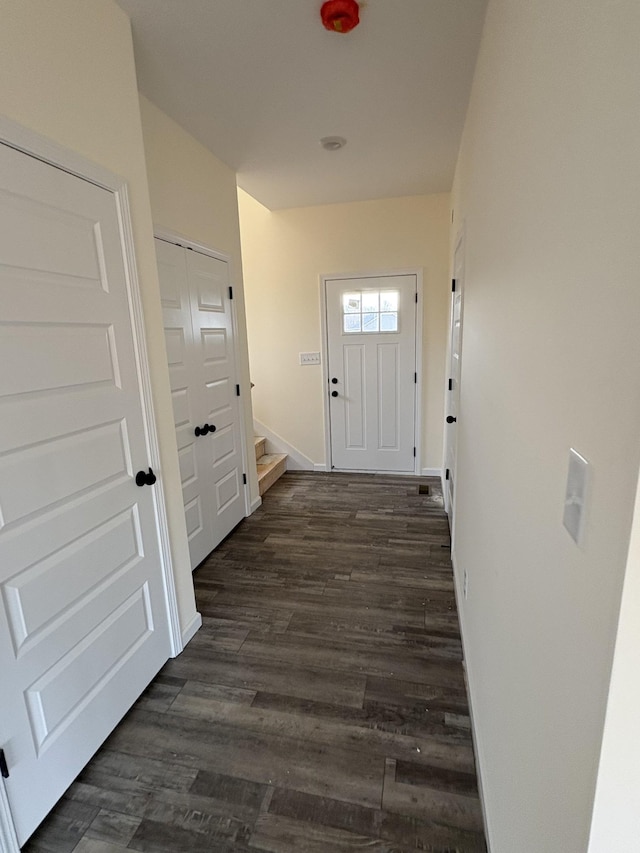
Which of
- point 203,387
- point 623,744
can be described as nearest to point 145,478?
point 203,387

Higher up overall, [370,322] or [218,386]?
[370,322]

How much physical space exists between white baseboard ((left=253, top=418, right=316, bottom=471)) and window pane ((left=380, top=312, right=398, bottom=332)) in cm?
162

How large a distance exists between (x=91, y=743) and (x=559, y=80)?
2.27 meters

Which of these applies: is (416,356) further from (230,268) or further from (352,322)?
(230,268)

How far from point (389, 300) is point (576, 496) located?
3813 millimetres

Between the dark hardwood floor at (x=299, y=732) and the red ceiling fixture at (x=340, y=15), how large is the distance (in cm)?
267

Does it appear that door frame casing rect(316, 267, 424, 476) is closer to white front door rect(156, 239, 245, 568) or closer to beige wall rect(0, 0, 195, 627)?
white front door rect(156, 239, 245, 568)

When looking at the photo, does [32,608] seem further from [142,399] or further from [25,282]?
[25,282]

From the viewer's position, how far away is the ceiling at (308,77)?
1679 millimetres

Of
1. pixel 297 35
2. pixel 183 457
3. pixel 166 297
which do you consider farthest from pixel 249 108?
pixel 183 457

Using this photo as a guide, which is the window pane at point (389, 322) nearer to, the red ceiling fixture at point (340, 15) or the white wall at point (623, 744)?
the red ceiling fixture at point (340, 15)

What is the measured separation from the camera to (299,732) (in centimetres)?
159

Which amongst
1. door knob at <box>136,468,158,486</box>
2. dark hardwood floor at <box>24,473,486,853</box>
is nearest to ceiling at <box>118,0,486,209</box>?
door knob at <box>136,468,158,486</box>

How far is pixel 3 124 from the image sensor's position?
3.80ft
